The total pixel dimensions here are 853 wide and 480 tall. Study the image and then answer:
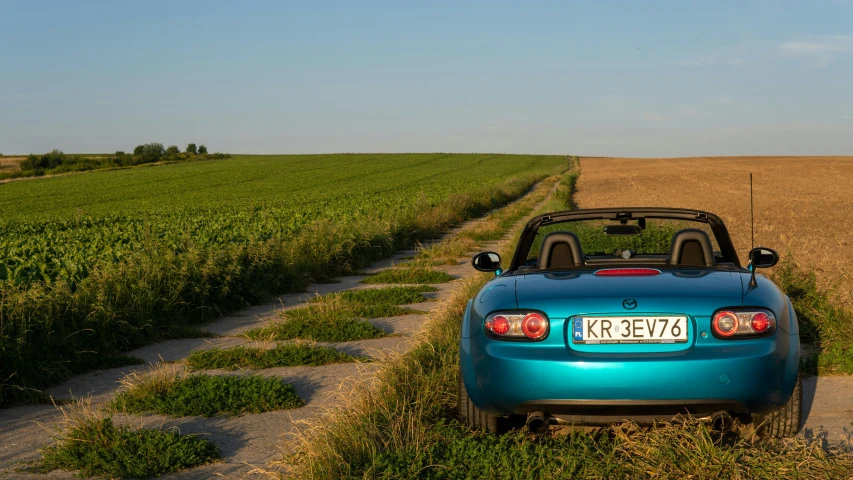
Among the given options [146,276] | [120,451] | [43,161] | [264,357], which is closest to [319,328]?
[264,357]

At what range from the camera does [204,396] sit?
597cm

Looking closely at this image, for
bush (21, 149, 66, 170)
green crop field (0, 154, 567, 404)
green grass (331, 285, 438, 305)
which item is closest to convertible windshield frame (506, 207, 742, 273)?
green crop field (0, 154, 567, 404)

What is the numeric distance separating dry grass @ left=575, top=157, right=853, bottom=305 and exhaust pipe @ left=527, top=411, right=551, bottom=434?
A: 528cm

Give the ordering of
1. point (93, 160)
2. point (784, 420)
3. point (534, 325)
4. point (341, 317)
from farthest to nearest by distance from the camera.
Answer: point (93, 160) → point (341, 317) → point (784, 420) → point (534, 325)

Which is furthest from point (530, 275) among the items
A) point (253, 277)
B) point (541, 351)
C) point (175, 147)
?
point (175, 147)

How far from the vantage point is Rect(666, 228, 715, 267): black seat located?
5.05 m

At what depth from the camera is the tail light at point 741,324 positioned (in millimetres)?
4070

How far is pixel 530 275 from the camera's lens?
15.9 feet

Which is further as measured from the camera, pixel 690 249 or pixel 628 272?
pixel 690 249

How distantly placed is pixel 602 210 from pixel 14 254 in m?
9.51

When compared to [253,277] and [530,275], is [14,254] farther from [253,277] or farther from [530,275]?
[530,275]

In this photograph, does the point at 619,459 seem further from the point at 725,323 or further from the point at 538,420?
the point at 725,323

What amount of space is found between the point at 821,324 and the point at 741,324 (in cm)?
413

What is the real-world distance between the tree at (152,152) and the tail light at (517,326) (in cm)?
10118
